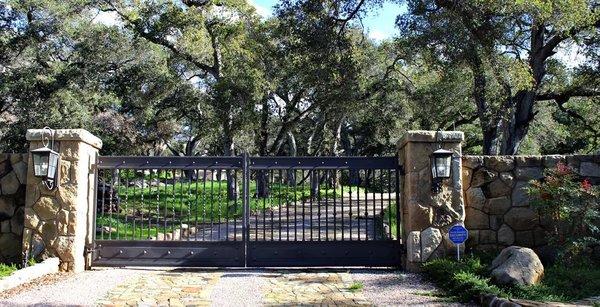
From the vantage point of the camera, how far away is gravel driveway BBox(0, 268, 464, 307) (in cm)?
516

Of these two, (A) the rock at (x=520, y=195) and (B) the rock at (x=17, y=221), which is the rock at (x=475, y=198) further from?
(B) the rock at (x=17, y=221)

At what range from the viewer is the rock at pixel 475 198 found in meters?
7.18

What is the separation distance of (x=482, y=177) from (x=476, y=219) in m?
0.58

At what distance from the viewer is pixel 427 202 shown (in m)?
6.89

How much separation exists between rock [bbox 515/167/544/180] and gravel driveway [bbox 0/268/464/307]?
6.91 feet

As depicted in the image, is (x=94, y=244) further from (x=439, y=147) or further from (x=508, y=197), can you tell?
(x=508, y=197)

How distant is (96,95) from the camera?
1950 centimetres

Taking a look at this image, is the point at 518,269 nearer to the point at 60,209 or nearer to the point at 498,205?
the point at 498,205

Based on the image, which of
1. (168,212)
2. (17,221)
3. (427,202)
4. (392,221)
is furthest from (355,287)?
(168,212)

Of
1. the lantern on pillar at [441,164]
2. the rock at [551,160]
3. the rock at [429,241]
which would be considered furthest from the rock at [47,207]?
the rock at [551,160]

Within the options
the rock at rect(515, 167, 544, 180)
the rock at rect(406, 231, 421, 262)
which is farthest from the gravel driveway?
the rock at rect(515, 167, 544, 180)

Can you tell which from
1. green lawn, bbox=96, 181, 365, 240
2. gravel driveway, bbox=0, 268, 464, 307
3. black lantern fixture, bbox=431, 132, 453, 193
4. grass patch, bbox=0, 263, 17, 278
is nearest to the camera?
gravel driveway, bbox=0, 268, 464, 307

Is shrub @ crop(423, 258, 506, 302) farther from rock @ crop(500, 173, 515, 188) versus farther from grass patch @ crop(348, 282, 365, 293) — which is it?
rock @ crop(500, 173, 515, 188)

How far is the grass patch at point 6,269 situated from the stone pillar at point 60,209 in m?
0.24
